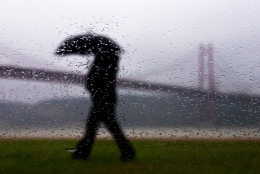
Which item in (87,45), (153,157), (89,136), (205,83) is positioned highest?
(87,45)

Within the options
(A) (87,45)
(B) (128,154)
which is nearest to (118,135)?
(B) (128,154)

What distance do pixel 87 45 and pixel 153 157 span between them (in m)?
0.55

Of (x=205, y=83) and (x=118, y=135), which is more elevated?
(x=205, y=83)

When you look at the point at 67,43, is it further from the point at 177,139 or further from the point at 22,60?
the point at 177,139

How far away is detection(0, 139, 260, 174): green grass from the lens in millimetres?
1317

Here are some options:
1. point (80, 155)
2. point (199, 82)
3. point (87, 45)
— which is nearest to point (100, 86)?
point (87, 45)

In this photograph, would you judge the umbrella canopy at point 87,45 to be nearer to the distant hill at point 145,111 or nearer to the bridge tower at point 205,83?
the distant hill at point 145,111

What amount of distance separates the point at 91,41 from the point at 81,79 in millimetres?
161

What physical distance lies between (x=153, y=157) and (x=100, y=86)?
1.23ft

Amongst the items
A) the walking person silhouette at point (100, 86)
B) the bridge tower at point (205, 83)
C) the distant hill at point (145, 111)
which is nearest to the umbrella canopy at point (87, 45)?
the walking person silhouette at point (100, 86)

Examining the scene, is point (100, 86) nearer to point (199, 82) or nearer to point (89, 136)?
point (89, 136)

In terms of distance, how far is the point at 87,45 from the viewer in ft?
4.23

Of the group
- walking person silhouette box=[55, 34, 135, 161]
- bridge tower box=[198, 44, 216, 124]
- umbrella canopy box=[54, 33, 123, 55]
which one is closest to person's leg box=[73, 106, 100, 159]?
walking person silhouette box=[55, 34, 135, 161]

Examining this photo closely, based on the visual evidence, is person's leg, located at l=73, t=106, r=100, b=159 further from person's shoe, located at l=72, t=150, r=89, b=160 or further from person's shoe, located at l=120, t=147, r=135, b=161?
person's shoe, located at l=120, t=147, r=135, b=161
